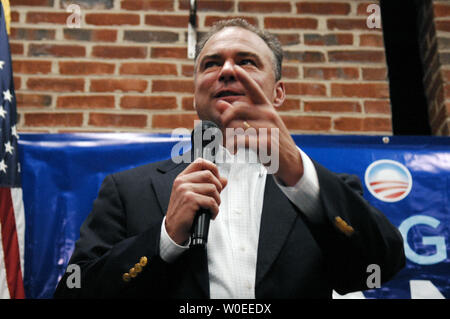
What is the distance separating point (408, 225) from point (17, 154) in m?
1.80

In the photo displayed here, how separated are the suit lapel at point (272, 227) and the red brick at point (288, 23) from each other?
1415 millimetres

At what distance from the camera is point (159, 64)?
252cm

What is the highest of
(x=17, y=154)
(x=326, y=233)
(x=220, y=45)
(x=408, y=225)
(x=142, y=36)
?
(x=142, y=36)

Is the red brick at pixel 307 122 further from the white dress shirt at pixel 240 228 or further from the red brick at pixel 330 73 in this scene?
the white dress shirt at pixel 240 228

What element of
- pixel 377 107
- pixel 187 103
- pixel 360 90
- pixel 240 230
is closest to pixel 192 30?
pixel 187 103

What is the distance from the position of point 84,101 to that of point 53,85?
193mm

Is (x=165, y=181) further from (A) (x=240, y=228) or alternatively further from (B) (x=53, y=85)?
(B) (x=53, y=85)

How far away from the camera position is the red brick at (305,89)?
2.52 meters

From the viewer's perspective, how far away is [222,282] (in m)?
1.28

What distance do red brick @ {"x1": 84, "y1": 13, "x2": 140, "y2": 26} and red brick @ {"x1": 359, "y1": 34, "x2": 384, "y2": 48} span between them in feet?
4.14

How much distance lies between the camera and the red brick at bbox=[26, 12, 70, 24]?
2549 mm

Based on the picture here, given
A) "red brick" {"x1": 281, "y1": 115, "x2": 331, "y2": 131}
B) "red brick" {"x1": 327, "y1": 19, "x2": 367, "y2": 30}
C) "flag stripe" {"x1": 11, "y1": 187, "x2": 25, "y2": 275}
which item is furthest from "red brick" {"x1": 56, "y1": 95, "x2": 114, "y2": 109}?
"red brick" {"x1": 327, "y1": 19, "x2": 367, "y2": 30}
